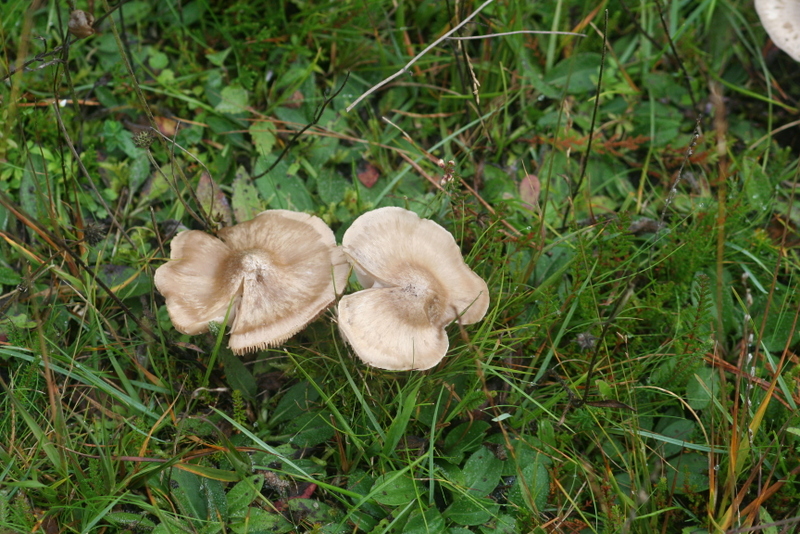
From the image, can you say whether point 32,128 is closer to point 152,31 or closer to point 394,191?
point 152,31

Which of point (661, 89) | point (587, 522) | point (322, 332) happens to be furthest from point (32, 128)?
point (661, 89)

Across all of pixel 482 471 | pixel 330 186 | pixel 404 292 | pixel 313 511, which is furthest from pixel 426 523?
pixel 330 186

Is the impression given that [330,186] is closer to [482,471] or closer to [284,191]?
[284,191]

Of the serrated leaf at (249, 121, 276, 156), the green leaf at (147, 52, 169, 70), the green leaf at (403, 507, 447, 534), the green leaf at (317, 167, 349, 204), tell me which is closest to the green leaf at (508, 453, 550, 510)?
the green leaf at (403, 507, 447, 534)

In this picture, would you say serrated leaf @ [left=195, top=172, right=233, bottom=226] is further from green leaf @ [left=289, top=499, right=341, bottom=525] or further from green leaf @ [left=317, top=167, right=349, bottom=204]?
green leaf @ [left=289, top=499, right=341, bottom=525]

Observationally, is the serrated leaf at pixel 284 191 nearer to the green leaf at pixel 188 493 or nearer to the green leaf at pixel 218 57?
the green leaf at pixel 218 57
